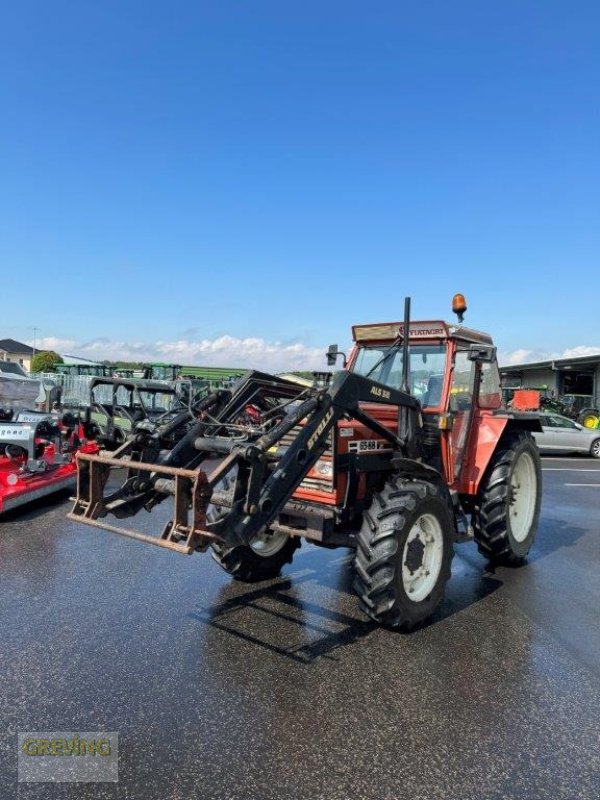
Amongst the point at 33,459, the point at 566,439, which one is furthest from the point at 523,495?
the point at 566,439

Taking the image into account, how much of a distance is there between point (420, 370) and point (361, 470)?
149cm

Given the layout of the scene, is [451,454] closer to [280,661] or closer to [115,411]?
[280,661]

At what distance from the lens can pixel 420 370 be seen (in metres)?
5.62

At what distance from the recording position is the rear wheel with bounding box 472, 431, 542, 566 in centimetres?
573

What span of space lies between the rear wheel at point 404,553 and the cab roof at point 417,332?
167 centimetres

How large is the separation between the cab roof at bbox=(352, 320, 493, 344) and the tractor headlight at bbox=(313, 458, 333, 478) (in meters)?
1.70

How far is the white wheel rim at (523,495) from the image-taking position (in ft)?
21.1

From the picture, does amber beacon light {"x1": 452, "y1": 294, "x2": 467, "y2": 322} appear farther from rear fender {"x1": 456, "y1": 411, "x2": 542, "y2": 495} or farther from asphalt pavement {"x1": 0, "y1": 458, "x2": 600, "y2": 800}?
asphalt pavement {"x1": 0, "y1": 458, "x2": 600, "y2": 800}

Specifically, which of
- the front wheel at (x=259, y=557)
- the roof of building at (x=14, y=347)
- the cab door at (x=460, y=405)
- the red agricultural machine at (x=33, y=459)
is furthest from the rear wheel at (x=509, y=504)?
the roof of building at (x=14, y=347)

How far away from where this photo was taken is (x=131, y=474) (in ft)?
13.9

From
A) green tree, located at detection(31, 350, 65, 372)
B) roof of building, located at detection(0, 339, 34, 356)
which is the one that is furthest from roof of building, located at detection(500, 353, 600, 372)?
roof of building, located at detection(0, 339, 34, 356)

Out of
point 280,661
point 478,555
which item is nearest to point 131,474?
point 280,661

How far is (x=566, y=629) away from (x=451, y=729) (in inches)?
73.9

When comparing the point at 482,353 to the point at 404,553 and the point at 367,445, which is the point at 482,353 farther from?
the point at 404,553
